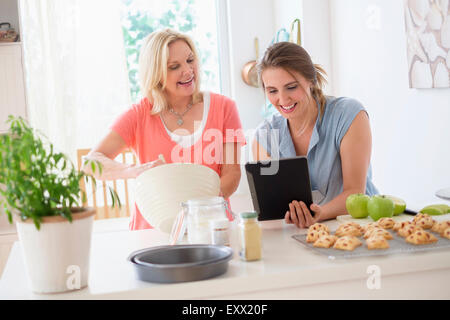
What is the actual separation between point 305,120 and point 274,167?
48 centimetres

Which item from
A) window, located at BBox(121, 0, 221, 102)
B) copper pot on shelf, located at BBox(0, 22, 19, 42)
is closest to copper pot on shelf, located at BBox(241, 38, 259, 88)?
window, located at BBox(121, 0, 221, 102)

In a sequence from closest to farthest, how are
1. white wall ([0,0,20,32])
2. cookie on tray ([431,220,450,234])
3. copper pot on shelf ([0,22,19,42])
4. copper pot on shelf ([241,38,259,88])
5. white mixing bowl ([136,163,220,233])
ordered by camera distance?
cookie on tray ([431,220,450,234]) → white mixing bowl ([136,163,220,233]) → copper pot on shelf ([0,22,19,42]) → white wall ([0,0,20,32]) → copper pot on shelf ([241,38,259,88])

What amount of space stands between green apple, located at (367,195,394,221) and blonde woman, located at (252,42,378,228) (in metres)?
0.20

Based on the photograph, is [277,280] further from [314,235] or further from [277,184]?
[277,184]

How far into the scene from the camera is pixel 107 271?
Result: 4.02ft

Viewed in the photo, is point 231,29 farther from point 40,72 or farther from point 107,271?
point 107,271

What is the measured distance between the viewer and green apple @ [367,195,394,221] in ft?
→ 5.00

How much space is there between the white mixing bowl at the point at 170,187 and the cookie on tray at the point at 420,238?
0.52 metres

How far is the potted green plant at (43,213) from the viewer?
1.03m

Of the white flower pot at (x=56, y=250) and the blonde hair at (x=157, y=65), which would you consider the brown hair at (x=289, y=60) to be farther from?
the white flower pot at (x=56, y=250)

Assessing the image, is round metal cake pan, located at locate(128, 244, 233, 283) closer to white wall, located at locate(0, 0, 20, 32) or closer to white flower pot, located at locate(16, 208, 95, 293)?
white flower pot, located at locate(16, 208, 95, 293)

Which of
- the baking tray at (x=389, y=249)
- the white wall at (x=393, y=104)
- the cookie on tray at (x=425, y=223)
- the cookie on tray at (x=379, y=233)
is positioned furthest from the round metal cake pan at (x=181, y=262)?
the white wall at (x=393, y=104)

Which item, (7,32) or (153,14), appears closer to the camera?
(7,32)
